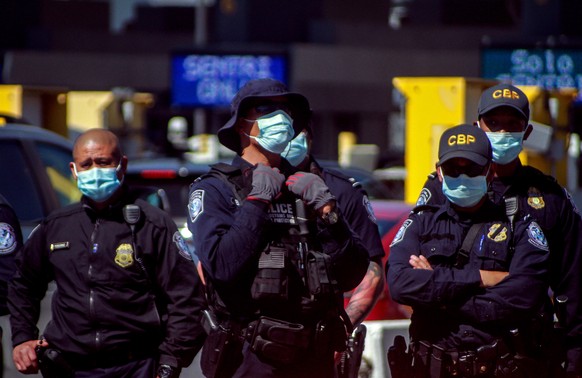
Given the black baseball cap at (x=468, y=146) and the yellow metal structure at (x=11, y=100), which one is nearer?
the black baseball cap at (x=468, y=146)

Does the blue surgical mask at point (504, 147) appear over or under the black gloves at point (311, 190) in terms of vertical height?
over

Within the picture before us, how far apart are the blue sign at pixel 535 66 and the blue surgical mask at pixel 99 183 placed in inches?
509

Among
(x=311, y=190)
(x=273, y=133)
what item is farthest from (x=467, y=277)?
(x=273, y=133)

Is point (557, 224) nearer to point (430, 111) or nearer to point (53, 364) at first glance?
point (53, 364)

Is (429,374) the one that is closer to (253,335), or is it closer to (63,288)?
(253,335)

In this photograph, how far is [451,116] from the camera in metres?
11.8

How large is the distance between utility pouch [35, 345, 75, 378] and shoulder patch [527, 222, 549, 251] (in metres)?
1.91

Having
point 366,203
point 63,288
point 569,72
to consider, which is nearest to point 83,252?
point 63,288

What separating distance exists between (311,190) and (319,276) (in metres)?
0.31

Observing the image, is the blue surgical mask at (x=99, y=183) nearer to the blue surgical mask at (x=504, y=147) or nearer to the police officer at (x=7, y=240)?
the police officer at (x=7, y=240)

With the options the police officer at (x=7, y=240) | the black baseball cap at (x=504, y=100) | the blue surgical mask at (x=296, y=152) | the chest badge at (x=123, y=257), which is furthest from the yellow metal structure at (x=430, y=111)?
the chest badge at (x=123, y=257)

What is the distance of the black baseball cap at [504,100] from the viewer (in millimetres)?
5641

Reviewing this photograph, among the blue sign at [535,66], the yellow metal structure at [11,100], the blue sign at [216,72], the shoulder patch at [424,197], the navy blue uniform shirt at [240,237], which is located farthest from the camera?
the blue sign at [216,72]

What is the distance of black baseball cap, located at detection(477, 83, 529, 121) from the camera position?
5.64 metres
